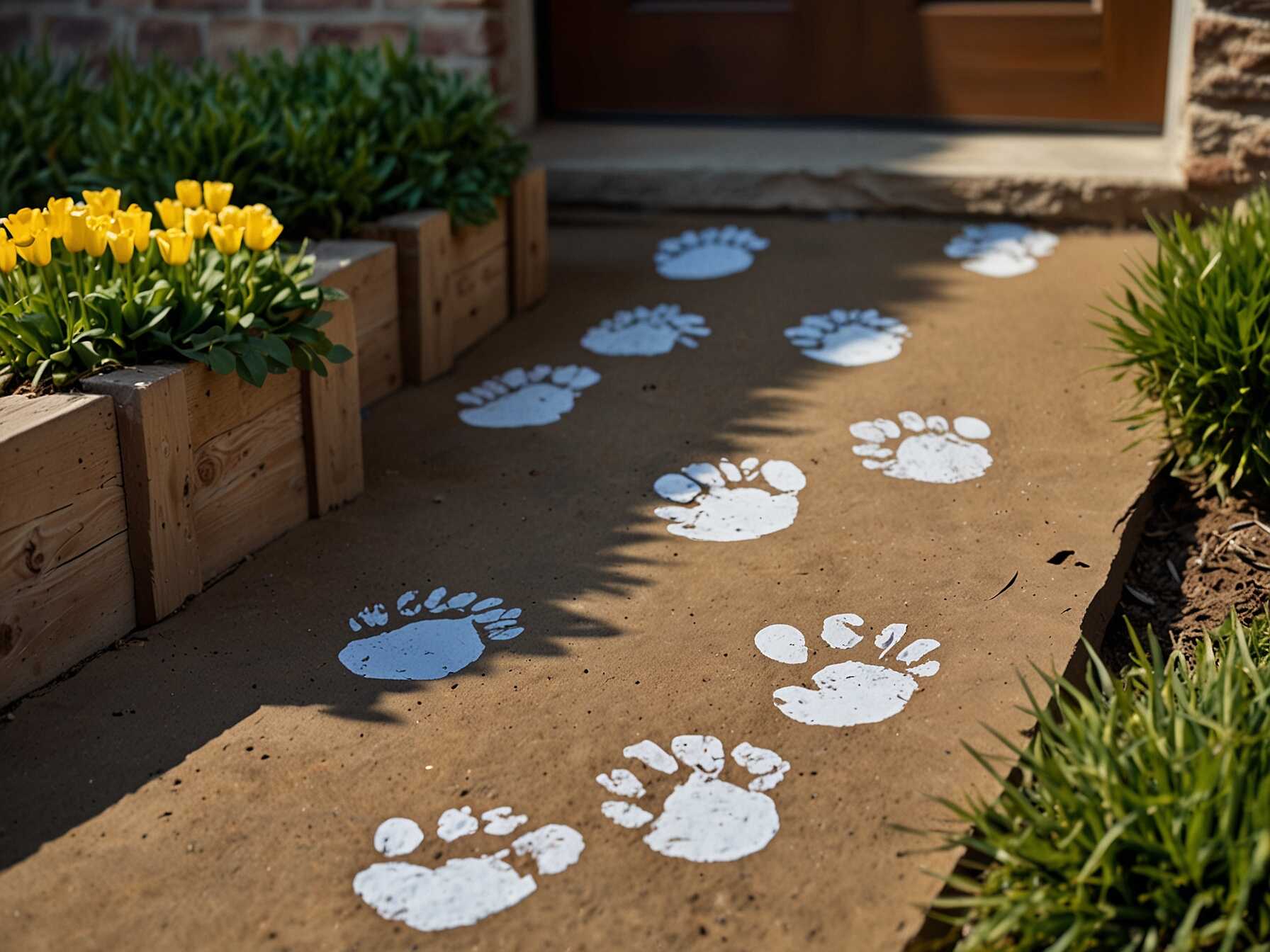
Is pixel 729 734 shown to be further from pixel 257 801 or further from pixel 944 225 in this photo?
pixel 944 225

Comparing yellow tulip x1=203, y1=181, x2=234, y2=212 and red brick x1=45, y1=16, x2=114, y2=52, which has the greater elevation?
red brick x1=45, y1=16, x2=114, y2=52

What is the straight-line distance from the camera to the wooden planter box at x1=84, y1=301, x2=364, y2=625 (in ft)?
8.38

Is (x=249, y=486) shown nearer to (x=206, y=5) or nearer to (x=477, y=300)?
(x=477, y=300)

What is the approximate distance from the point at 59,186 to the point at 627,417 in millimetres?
1808

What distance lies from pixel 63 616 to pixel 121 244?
72cm

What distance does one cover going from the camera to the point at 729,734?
7.52 feet

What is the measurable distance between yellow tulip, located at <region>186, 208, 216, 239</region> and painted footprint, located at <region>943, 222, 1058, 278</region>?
2459 millimetres

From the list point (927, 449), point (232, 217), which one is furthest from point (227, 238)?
point (927, 449)

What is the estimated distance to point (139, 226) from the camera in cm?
266

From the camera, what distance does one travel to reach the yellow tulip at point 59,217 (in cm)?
257

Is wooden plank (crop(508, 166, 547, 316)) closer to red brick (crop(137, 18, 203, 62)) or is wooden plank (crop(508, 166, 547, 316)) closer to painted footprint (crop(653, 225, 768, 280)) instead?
painted footprint (crop(653, 225, 768, 280))

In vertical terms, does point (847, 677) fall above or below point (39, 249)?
below

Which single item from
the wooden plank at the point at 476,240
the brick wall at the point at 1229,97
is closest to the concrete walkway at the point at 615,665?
the wooden plank at the point at 476,240

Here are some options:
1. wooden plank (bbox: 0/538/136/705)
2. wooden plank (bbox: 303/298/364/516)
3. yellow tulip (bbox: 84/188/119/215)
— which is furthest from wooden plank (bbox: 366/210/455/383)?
wooden plank (bbox: 0/538/136/705)
